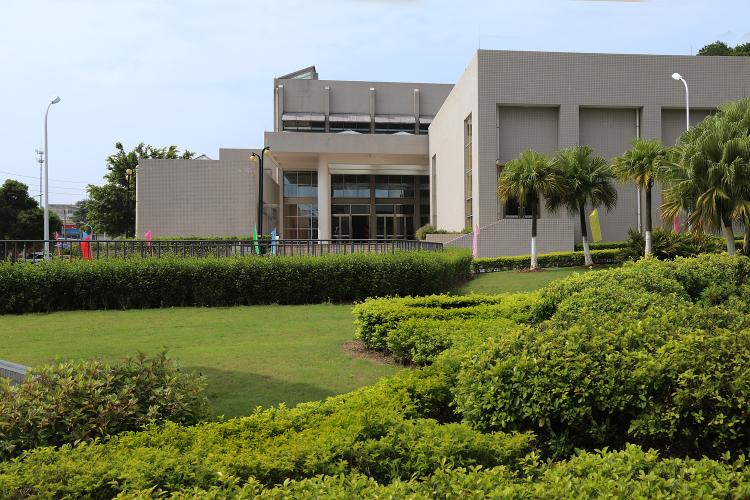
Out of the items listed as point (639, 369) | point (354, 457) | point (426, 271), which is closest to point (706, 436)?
point (639, 369)

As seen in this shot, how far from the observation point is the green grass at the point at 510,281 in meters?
17.9

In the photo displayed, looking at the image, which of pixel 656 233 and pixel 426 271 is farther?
pixel 656 233

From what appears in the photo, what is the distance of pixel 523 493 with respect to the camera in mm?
2588

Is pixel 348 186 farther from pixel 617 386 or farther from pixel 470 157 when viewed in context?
pixel 617 386

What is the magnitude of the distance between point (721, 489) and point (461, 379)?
199 centimetres

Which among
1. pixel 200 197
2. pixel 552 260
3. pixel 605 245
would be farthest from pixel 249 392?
pixel 200 197

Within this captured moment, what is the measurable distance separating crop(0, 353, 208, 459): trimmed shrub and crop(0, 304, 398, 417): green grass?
0.41 metres

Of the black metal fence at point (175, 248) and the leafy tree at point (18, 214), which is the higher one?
the leafy tree at point (18, 214)

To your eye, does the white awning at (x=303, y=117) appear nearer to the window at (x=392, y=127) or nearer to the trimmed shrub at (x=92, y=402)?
the window at (x=392, y=127)

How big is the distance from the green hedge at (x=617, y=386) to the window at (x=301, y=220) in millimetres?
40769

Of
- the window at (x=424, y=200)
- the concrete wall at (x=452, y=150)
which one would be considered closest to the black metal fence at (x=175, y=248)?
the concrete wall at (x=452, y=150)

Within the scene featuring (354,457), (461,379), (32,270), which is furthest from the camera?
(32,270)

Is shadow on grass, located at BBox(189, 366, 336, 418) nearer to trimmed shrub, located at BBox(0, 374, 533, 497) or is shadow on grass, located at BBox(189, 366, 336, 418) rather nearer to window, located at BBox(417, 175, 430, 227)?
trimmed shrub, located at BBox(0, 374, 533, 497)

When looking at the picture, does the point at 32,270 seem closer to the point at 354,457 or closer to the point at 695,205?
the point at 354,457
